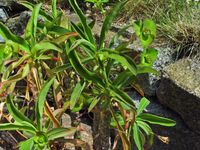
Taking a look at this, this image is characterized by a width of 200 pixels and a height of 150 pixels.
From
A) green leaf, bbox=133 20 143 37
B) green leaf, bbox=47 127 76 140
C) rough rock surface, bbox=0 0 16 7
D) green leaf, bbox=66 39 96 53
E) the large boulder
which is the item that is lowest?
the large boulder

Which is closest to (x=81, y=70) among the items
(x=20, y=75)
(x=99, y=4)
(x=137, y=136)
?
(x=20, y=75)

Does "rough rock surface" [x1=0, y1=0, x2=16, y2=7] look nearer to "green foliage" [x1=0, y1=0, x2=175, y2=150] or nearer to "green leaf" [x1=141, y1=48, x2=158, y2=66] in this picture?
"green foliage" [x1=0, y1=0, x2=175, y2=150]

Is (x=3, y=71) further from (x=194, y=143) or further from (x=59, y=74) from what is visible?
(x=194, y=143)

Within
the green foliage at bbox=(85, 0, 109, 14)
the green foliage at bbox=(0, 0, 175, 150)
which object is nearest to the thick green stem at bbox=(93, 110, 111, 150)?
the green foliage at bbox=(0, 0, 175, 150)

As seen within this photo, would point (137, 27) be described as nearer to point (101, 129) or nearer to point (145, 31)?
point (145, 31)

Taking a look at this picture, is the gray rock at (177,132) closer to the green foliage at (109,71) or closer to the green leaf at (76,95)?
the green foliage at (109,71)

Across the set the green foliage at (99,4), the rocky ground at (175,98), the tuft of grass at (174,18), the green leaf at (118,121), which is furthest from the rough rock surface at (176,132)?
the green leaf at (118,121)
